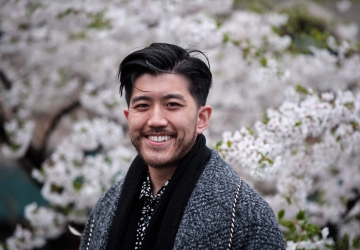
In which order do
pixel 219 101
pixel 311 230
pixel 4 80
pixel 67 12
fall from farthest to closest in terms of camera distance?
pixel 219 101 < pixel 4 80 < pixel 67 12 < pixel 311 230

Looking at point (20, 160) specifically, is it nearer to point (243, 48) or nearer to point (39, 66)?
point (39, 66)

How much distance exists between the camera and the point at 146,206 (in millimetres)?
1831

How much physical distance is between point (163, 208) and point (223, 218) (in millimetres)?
285

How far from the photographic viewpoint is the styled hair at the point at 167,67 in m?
1.68

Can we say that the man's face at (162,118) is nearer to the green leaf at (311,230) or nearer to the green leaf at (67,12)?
the green leaf at (311,230)

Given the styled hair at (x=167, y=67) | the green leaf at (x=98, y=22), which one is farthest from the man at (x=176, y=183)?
the green leaf at (x=98, y=22)

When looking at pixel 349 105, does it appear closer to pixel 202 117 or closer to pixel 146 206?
pixel 202 117

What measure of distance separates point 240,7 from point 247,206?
5.45 meters

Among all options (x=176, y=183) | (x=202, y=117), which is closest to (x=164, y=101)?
(x=202, y=117)

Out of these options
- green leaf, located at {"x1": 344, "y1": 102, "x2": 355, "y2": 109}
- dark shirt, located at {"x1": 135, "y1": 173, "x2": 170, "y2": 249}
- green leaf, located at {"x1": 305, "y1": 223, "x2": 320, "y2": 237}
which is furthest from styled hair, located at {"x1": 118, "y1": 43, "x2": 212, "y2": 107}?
green leaf, located at {"x1": 344, "y1": 102, "x2": 355, "y2": 109}

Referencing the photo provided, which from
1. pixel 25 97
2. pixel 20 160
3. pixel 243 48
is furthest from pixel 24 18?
pixel 243 48

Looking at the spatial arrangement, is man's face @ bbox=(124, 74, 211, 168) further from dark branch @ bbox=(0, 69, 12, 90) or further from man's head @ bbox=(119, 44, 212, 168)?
dark branch @ bbox=(0, 69, 12, 90)

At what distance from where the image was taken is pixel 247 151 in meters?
2.31

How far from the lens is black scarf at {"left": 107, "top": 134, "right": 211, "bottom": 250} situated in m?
1.62
